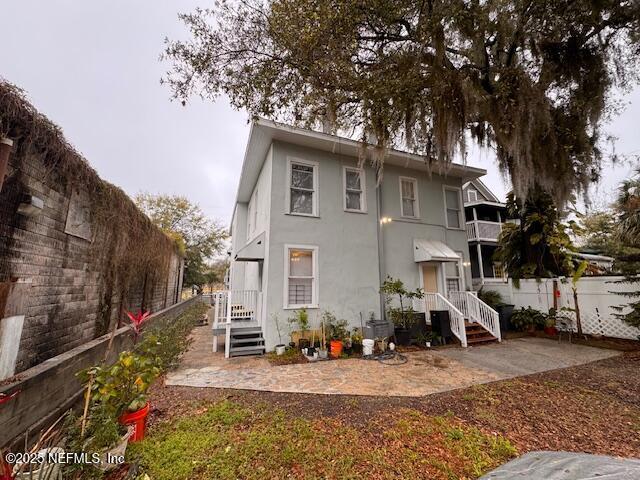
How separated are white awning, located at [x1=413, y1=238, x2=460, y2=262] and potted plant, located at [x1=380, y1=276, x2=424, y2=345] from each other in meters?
1.23

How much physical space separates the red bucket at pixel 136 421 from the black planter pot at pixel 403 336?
19.6ft

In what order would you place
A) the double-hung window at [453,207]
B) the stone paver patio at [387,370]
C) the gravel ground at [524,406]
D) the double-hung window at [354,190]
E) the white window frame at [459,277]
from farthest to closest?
1. the double-hung window at [453,207]
2. the white window frame at [459,277]
3. the double-hung window at [354,190]
4. the stone paver patio at [387,370]
5. the gravel ground at [524,406]

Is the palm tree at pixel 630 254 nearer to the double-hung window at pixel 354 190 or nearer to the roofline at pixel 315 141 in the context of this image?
the roofline at pixel 315 141

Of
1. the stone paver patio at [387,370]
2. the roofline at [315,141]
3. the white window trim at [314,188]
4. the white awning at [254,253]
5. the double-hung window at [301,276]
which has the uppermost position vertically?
the roofline at [315,141]

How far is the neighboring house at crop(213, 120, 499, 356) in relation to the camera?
23.0 ft

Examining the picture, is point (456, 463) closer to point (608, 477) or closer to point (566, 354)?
point (608, 477)

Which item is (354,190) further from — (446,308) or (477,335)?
(477,335)

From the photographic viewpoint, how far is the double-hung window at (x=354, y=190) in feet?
27.0

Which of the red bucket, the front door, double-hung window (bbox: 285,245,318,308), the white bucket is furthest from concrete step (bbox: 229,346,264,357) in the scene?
the front door

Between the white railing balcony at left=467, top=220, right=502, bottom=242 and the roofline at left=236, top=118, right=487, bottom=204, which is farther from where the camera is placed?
the white railing balcony at left=467, top=220, right=502, bottom=242

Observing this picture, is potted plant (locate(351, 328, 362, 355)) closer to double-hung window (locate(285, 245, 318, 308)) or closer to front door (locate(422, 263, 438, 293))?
double-hung window (locate(285, 245, 318, 308))

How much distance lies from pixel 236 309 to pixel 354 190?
5314mm

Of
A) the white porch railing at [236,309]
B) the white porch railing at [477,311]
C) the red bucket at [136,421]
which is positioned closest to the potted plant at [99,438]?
the red bucket at [136,421]

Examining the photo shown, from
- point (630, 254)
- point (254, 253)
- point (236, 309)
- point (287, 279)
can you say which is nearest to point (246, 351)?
point (236, 309)
